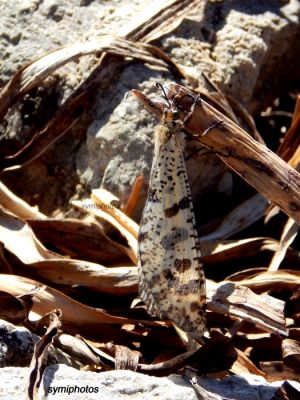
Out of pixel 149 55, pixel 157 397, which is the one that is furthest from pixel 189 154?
pixel 157 397

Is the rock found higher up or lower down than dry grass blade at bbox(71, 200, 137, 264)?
lower down

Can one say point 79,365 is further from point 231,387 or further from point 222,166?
point 222,166

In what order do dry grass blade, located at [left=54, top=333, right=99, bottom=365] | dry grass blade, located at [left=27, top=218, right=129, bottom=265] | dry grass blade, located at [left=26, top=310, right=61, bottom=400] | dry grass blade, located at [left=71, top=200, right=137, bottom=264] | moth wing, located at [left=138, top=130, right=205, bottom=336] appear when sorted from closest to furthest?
dry grass blade, located at [left=26, top=310, right=61, bottom=400], moth wing, located at [left=138, top=130, right=205, bottom=336], dry grass blade, located at [left=54, top=333, right=99, bottom=365], dry grass blade, located at [left=71, top=200, right=137, bottom=264], dry grass blade, located at [left=27, top=218, right=129, bottom=265]

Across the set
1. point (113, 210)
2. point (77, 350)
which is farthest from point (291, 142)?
point (77, 350)

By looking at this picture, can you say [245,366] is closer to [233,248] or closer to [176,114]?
[233,248]

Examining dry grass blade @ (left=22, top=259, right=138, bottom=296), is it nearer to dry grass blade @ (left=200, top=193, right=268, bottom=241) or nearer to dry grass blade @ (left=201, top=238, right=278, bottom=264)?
dry grass blade @ (left=201, top=238, right=278, bottom=264)

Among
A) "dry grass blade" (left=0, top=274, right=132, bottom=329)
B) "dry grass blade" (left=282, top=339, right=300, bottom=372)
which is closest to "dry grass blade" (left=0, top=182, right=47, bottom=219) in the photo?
"dry grass blade" (left=0, top=274, right=132, bottom=329)
